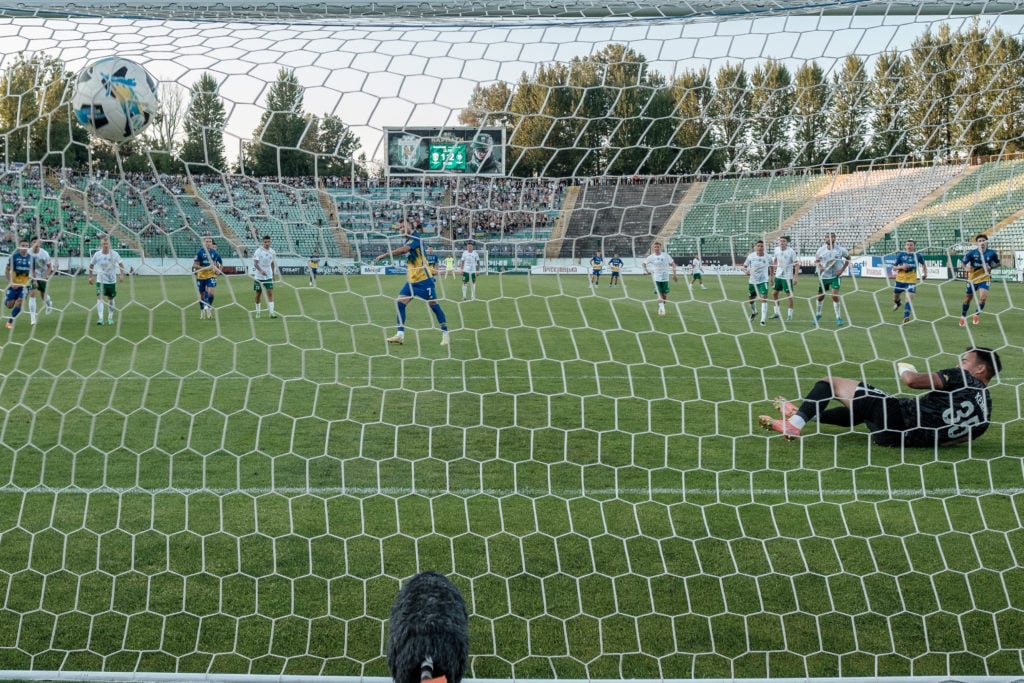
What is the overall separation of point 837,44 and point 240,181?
2.88 meters

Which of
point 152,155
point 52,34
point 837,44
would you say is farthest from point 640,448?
point 52,34

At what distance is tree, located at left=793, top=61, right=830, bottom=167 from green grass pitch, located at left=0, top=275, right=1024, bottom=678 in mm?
1850

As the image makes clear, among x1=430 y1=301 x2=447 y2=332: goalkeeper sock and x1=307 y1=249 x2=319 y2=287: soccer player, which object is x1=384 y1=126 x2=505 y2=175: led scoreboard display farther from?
x1=430 y1=301 x2=447 y2=332: goalkeeper sock

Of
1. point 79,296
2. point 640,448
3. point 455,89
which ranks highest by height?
point 79,296

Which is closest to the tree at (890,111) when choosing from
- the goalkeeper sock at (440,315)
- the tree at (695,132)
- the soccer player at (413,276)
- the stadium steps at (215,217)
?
the tree at (695,132)

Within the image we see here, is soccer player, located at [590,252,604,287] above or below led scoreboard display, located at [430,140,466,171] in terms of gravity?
below

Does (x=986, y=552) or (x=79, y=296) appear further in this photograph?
(x=79, y=296)

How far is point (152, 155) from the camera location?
3.93 m

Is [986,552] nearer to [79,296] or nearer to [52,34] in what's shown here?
[52,34]

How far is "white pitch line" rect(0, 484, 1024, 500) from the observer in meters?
5.00

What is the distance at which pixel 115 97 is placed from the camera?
3.75 m

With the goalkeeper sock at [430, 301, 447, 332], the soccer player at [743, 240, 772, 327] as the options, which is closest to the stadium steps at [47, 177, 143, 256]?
the goalkeeper sock at [430, 301, 447, 332]

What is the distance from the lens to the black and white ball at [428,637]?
1.99 meters

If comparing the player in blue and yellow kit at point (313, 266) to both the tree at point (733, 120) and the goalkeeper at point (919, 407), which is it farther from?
the goalkeeper at point (919, 407)
